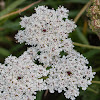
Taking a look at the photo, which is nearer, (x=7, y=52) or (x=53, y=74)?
(x=53, y=74)

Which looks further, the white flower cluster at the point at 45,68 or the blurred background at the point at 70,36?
the blurred background at the point at 70,36

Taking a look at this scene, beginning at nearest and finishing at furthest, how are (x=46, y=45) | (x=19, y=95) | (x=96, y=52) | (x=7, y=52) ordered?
(x=19, y=95), (x=46, y=45), (x=96, y=52), (x=7, y=52)

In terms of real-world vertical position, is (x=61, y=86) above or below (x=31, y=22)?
below

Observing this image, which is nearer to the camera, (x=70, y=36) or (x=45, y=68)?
(x=45, y=68)

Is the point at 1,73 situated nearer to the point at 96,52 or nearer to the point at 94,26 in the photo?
the point at 94,26

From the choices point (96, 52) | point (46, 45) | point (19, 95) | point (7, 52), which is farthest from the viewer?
point (7, 52)

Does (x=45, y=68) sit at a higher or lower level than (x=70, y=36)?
lower

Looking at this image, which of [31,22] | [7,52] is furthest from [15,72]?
[7,52]

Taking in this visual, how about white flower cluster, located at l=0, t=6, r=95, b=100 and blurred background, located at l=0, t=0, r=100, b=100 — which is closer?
white flower cluster, located at l=0, t=6, r=95, b=100
